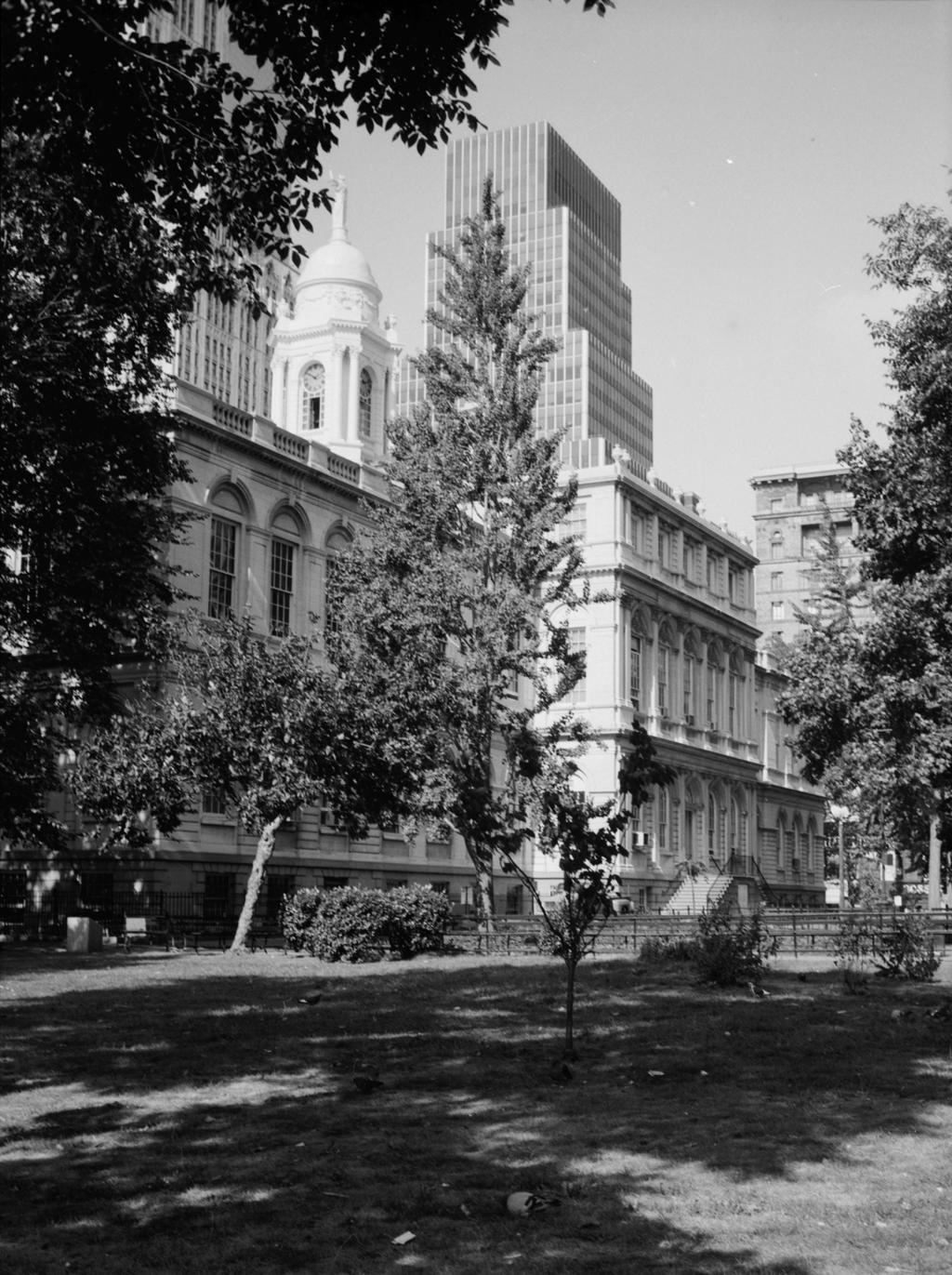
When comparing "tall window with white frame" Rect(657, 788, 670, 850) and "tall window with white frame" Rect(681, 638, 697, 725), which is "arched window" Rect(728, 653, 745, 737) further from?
"tall window with white frame" Rect(657, 788, 670, 850)

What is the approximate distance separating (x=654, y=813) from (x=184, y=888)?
31146 millimetres

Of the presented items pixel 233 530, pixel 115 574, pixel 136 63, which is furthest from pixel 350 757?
pixel 136 63

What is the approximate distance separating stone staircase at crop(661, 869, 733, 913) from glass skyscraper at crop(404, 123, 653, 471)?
91.9 metres

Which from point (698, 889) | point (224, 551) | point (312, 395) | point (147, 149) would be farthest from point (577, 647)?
point (147, 149)

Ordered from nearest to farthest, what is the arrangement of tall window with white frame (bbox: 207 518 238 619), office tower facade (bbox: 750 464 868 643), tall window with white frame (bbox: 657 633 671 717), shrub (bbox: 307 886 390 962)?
shrub (bbox: 307 886 390 962), tall window with white frame (bbox: 207 518 238 619), tall window with white frame (bbox: 657 633 671 717), office tower facade (bbox: 750 464 868 643)

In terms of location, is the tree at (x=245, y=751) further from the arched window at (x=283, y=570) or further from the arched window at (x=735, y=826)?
the arched window at (x=735, y=826)

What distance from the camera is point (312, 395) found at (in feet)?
215

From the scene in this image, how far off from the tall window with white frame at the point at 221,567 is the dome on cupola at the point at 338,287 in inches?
812

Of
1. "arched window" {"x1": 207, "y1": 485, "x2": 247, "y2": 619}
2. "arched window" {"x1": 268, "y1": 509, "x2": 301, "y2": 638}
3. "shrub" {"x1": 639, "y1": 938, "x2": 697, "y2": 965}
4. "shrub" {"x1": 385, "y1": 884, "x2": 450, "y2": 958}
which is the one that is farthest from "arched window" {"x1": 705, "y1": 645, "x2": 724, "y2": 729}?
"shrub" {"x1": 639, "y1": 938, "x2": 697, "y2": 965}

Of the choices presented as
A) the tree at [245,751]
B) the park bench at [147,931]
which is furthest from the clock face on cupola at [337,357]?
the park bench at [147,931]

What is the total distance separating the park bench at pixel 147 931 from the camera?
33594 mm

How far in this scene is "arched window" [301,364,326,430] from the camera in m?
64.6

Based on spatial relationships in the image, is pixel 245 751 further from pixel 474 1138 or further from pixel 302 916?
pixel 474 1138

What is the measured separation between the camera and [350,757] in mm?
33125
